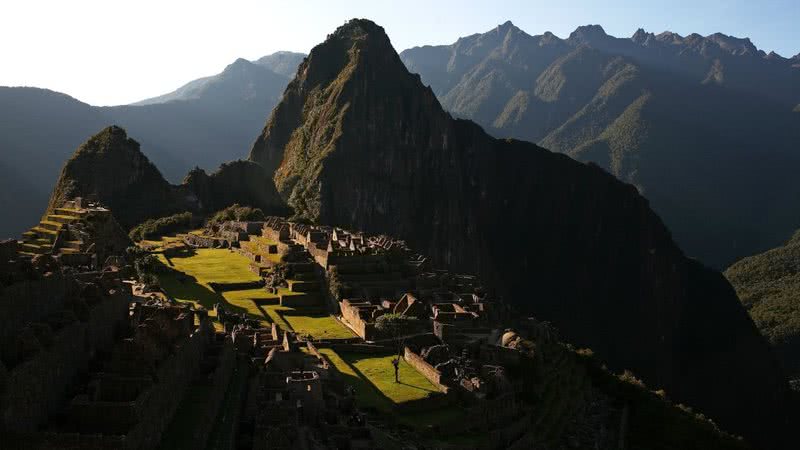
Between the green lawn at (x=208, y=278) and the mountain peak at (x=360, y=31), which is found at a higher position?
the mountain peak at (x=360, y=31)

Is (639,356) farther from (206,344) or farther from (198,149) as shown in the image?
(206,344)

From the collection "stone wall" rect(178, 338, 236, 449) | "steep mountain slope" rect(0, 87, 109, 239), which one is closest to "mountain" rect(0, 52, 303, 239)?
"steep mountain slope" rect(0, 87, 109, 239)

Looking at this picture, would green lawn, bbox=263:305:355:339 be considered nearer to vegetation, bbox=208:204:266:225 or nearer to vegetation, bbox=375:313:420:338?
vegetation, bbox=375:313:420:338

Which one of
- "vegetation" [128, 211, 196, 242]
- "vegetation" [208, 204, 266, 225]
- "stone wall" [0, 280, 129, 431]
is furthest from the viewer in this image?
"vegetation" [208, 204, 266, 225]

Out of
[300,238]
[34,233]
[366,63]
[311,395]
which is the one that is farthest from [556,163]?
[311,395]

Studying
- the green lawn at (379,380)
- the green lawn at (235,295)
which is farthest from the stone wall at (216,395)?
the green lawn at (235,295)

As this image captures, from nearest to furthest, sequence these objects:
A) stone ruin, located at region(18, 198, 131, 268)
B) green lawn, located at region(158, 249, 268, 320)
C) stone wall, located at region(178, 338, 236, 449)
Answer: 1. stone wall, located at region(178, 338, 236, 449)
2. stone ruin, located at region(18, 198, 131, 268)
3. green lawn, located at region(158, 249, 268, 320)

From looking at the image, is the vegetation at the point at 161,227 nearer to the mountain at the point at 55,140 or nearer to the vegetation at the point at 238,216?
the vegetation at the point at 238,216
